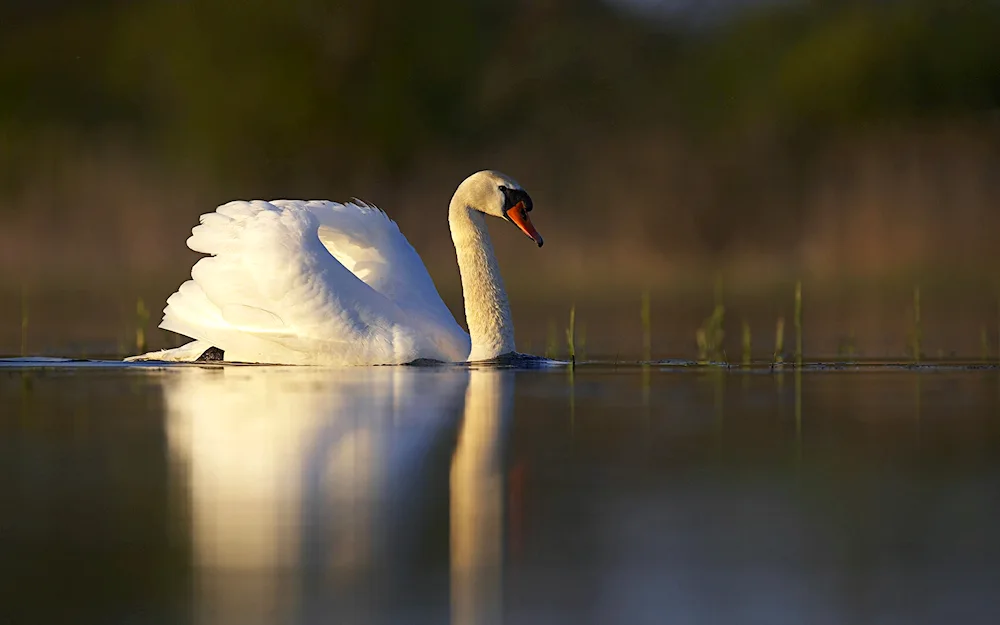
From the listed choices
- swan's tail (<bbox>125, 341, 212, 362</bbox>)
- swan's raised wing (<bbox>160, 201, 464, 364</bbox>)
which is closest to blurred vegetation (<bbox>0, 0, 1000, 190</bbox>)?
swan's tail (<bbox>125, 341, 212, 362</bbox>)

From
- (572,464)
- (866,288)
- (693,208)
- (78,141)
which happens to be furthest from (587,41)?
(572,464)

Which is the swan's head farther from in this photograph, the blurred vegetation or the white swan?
the blurred vegetation

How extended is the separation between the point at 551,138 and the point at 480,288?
49.9 feet

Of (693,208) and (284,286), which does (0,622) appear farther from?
(693,208)

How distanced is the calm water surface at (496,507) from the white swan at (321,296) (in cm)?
125

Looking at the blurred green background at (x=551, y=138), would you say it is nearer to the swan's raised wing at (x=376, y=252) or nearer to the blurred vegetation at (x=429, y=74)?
the blurred vegetation at (x=429, y=74)

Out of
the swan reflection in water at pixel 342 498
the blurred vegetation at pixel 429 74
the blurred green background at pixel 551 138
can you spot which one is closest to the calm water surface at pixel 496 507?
the swan reflection in water at pixel 342 498

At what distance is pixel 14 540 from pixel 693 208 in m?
18.4

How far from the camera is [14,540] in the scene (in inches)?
161

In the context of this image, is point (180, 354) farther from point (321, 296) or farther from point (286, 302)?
point (321, 296)

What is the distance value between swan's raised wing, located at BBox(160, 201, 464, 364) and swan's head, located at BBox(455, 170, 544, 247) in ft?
3.56

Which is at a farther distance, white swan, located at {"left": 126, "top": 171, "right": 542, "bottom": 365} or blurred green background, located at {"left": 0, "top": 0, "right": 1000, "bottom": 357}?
blurred green background, located at {"left": 0, "top": 0, "right": 1000, "bottom": 357}

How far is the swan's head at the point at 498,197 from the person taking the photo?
9578mm

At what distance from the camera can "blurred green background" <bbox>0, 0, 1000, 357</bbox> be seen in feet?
64.1
